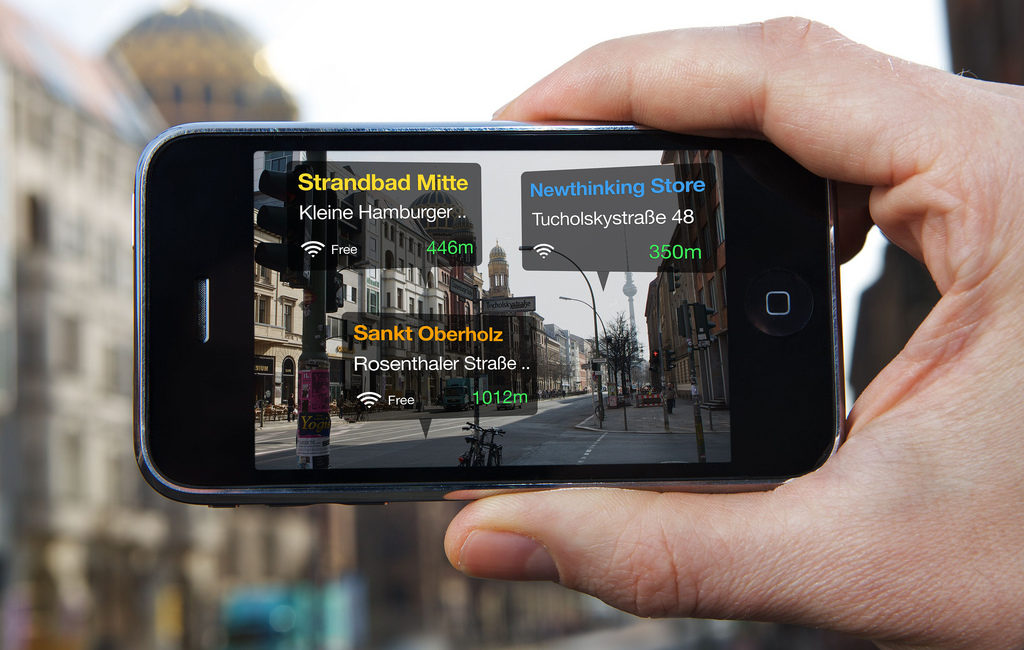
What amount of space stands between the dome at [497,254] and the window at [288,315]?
2.69ft

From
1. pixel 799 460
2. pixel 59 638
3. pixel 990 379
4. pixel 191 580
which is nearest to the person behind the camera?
pixel 990 379

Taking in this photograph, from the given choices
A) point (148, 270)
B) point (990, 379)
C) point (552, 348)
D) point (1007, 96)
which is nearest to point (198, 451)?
point (148, 270)

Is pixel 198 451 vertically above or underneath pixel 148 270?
underneath

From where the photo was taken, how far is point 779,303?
10.0 ft

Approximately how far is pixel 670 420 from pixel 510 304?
31.6 inches

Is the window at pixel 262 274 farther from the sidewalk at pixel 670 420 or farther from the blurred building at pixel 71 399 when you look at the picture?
the blurred building at pixel 71 399

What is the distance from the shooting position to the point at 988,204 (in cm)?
257

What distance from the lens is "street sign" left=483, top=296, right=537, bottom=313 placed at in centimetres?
308

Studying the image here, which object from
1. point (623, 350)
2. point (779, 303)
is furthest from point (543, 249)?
Answer: point (779, 303)

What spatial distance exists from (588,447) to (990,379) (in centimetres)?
145

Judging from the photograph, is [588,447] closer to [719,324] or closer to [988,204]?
[719,324]

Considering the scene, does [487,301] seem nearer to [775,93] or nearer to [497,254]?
[497,254]

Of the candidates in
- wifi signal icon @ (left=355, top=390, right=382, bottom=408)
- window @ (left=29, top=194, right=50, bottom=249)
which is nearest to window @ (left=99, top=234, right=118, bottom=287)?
window @ (left=29, top=194, right=50, bottom=249)

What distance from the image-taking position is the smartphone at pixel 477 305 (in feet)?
9.93
